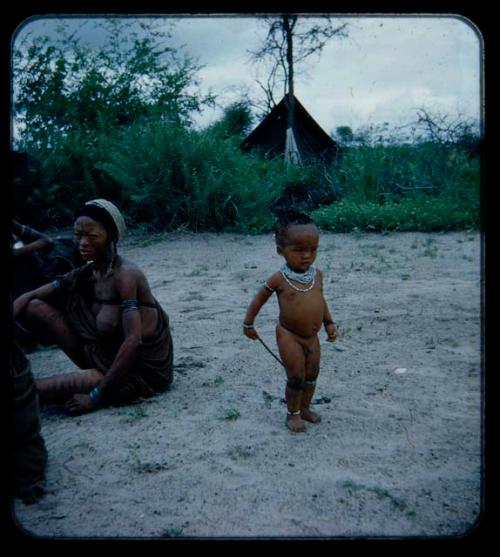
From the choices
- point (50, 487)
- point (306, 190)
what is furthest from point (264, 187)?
point (50, 487)

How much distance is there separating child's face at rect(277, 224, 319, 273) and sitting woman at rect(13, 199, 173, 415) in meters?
0.91

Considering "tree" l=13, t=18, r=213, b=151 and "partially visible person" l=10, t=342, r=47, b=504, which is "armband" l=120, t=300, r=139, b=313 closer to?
"partially visible person" l=10, t=342, r=47, b=504

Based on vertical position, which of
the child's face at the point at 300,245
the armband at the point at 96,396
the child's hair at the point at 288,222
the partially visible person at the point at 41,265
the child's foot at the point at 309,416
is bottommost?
the child's foot at the point at 309,416

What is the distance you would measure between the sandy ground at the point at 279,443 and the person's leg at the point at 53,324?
0.37m

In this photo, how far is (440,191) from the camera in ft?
36.0

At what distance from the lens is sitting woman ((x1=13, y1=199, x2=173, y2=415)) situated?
3.07 m

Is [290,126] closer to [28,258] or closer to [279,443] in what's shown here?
[28,258]

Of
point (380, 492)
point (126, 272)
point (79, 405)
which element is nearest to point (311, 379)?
point (380, 492)

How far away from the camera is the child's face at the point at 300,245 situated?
267 centimetres

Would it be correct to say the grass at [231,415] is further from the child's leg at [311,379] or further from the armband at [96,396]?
the armband at [96,396]

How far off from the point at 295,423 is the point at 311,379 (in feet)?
0.79

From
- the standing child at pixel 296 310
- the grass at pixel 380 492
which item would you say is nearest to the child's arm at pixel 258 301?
the standing child at pixel 296 310

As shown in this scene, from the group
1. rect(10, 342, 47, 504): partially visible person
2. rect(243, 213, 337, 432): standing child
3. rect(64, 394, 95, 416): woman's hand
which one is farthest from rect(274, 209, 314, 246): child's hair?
rect(64, 394, 95, 416): woman's hand

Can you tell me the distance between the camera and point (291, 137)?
16141mm
